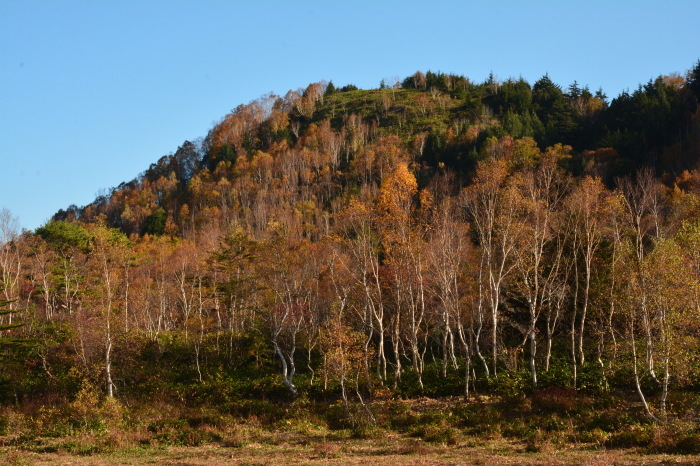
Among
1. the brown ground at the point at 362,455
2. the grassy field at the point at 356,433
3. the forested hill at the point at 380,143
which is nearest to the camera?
the brown ground at the point at 362,455

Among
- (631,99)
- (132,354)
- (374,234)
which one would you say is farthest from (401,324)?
(631,99)

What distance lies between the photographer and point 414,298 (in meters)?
38.5

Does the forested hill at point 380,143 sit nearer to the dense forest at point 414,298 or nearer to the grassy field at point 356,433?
the dense forest at point 414,298

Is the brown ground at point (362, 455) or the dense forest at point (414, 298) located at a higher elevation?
the dense forest at point (414, 298)

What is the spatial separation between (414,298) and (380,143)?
260 ft

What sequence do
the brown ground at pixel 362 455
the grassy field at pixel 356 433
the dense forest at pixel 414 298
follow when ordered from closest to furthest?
the brown ground at pixel 362 455 → the grassy field at pixel 356 433 → the dense forest at pixel 414 298

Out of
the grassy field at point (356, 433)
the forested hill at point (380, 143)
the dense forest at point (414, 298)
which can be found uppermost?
the forested hill at point (380, 143)

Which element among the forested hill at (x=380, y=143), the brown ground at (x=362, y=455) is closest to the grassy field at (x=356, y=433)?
the brown ground at (x=362, y=455)

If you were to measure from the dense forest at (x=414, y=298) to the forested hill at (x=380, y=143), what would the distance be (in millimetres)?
1052

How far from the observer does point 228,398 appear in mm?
33438

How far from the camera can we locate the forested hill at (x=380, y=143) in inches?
3115

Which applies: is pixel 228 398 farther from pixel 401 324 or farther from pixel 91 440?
pixel 401 324

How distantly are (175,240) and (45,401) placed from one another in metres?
51.0

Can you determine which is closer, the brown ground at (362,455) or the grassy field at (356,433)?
the brown ground at (362,455)
